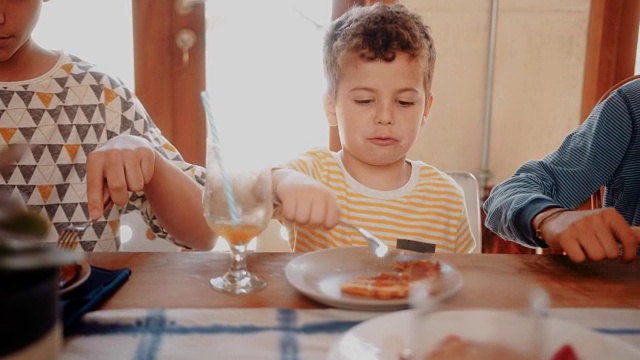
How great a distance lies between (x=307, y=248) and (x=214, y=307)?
0.63m

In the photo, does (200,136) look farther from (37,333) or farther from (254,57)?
(37,333)

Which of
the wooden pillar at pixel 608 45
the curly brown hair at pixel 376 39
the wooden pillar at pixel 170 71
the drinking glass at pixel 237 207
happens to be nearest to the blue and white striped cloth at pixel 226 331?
the drinking glass at pixel 237 207

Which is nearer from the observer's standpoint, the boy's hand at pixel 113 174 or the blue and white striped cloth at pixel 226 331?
the blue and white striped cloth at pixel 226 331

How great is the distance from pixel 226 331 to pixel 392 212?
0.81 m

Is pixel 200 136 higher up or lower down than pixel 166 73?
lower down

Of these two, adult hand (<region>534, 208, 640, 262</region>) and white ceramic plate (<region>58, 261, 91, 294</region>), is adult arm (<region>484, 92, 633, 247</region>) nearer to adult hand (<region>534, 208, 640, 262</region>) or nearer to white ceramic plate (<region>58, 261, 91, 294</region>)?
adult hand (<region>534, 208, 640, 262</region>)

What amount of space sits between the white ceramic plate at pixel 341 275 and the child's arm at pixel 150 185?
0.32 meters

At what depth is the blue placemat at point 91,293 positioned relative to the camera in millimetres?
694

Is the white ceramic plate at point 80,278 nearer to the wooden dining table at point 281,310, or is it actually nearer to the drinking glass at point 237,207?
the wooden dining table at point 281,310

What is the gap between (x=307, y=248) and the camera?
137cm

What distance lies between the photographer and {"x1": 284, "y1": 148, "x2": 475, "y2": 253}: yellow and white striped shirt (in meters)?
1.39

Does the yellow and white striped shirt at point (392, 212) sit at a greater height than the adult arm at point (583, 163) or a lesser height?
lesser

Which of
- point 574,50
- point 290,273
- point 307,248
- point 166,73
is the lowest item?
point 307,248

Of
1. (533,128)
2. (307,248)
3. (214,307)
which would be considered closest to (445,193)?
(307,248)
